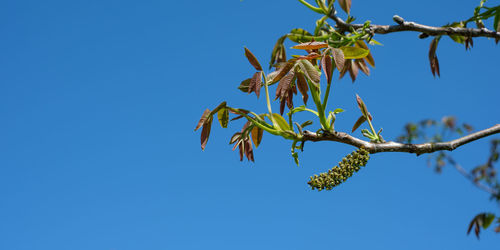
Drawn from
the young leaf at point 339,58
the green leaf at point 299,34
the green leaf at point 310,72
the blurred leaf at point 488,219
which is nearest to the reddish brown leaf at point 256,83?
the green leaf at point 310,72

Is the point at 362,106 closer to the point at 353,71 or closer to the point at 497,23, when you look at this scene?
the point at 353,71

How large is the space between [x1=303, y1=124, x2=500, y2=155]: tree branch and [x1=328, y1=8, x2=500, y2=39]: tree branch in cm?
47

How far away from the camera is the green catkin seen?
149cm

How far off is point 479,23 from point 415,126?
8.40 ft

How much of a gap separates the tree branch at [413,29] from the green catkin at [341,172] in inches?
21.9

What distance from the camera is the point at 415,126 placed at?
442 centimetres

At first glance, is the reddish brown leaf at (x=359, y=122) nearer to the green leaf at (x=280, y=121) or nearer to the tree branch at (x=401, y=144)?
the tree branch at (x=401, y=144)

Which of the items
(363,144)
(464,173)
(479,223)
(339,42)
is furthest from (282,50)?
(464,173)

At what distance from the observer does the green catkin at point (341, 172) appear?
1.49 m

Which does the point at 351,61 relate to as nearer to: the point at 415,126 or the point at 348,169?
the point at 348,169

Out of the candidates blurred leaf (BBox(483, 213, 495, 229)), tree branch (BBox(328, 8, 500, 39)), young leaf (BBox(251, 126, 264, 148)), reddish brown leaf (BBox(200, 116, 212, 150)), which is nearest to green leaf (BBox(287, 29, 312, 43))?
tree branch (BBox(328, 8, 500, 39))

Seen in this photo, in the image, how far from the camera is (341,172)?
1.50 meters

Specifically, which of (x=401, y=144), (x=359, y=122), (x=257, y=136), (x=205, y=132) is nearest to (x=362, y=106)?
(x=359, y=122)

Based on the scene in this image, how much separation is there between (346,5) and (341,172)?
0.72 meters
